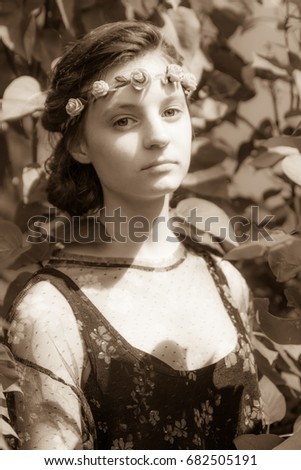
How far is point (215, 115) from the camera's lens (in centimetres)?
161

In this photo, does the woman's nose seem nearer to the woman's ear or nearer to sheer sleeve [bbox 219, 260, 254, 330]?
the woman's ear

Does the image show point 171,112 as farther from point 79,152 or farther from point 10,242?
point 10,242

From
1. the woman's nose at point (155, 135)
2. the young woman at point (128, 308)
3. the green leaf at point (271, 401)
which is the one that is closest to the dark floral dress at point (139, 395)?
the young woman at point (128, 308)

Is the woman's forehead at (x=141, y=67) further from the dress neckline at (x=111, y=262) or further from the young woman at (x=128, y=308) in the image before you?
the dress neckline at (x=111, y=262)

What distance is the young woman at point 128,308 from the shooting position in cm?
116

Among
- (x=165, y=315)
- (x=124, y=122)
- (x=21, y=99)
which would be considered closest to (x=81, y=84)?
(x=124, y=122)

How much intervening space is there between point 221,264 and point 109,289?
0.79ft

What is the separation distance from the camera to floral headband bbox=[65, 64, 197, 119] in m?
1.16

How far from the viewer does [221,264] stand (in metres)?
1.38

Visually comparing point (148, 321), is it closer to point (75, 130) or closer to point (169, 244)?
point (169, 244)

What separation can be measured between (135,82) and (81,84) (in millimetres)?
101

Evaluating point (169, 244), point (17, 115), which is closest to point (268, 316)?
point (169, 244)

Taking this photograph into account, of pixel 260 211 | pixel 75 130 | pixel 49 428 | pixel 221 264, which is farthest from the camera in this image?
pixel 260 211

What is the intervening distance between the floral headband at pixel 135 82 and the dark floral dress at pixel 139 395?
260 millimetres
